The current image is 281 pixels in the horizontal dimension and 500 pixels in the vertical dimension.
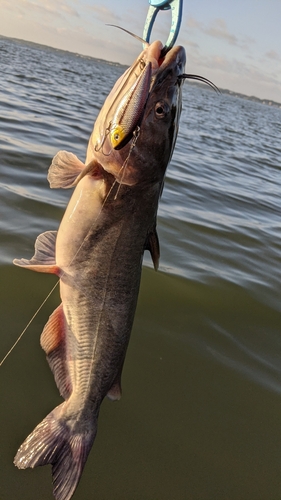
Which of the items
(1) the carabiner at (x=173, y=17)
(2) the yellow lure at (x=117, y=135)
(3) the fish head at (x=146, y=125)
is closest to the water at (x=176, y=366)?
(3) the fish head at (x=146, y=125)

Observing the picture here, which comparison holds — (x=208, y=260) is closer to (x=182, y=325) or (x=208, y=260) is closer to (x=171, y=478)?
(x=182, y=325)

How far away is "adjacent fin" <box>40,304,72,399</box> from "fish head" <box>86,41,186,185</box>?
0.92m

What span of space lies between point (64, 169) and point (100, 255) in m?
0.56

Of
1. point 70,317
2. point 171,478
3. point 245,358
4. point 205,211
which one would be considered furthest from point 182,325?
point 205,211

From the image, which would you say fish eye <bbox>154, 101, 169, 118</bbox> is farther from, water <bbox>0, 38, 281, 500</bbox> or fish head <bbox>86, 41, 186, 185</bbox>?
water <bbox>0, 38, 281, 500</bbox>

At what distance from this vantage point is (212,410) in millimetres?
3326

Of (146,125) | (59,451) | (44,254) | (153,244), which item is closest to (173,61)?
(146,125)

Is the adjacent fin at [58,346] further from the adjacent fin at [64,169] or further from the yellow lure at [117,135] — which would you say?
the yellow lure at [117,135]

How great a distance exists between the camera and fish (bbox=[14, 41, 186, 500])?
2.31m

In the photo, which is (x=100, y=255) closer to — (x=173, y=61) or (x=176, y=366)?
(x=173, y=61)

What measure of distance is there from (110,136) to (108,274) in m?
0.75

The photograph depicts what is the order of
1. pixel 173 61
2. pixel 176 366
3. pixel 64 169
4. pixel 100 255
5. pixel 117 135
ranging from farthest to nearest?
pixel 176 366 → pixel 64 169 → pixel 100 255 → pixel 173 61 → pixel 117 135

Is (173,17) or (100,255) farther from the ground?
(173,17)

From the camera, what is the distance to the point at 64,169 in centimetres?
252
